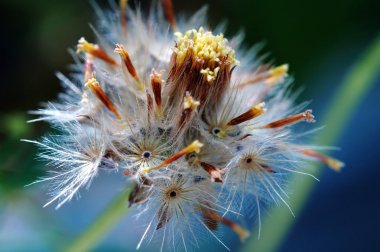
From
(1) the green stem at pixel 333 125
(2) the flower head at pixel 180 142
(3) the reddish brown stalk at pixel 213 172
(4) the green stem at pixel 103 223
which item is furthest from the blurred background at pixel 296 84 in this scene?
(3) the reddish brown stalk at pixel 213 172

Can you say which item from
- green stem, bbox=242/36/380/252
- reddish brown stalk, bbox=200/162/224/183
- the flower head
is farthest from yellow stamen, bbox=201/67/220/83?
green stem, bbox=242/36/380/252

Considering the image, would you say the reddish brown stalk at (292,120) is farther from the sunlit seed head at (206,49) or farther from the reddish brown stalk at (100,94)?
the reddish brown stalk at (100,94)

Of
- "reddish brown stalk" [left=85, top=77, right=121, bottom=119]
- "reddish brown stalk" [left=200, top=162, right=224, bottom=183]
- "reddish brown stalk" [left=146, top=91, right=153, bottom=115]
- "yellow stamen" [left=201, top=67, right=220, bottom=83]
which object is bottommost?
"reddish brown stalk" [left=200, top=162, right=224, bottom=183]

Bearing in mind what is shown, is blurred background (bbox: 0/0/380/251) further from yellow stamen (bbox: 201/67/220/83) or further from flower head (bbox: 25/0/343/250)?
yellow stamen (bbox: 201/67/220/83)

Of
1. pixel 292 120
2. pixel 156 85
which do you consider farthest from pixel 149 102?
pixel 292 120

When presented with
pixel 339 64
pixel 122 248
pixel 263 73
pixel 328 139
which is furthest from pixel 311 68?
pixel 122 248

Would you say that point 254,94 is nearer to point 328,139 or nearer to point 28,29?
point 328,139

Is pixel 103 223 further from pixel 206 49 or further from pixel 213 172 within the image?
pixel 206 49
